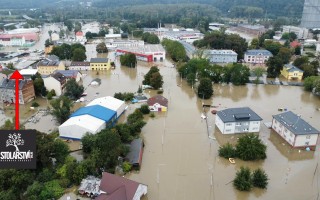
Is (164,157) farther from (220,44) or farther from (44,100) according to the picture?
(220,44)

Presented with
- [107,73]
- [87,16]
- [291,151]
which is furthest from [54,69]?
[87,16]

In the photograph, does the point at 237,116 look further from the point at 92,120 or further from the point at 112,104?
the point at 92,120

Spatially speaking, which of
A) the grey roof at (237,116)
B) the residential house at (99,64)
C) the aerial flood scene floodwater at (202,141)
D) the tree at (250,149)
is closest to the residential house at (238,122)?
the grey roof at (237,116)

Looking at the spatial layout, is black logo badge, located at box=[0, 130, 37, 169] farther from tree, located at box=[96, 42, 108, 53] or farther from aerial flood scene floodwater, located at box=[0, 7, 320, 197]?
tree, located at box=[96, 42, 108, 53]

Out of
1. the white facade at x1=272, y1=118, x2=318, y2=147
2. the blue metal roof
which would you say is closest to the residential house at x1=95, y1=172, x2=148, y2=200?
the blue metal roof

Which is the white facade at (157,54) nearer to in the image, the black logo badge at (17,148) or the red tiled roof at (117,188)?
the red tiled roof at (117,188)

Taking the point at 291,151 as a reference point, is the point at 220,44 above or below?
above
